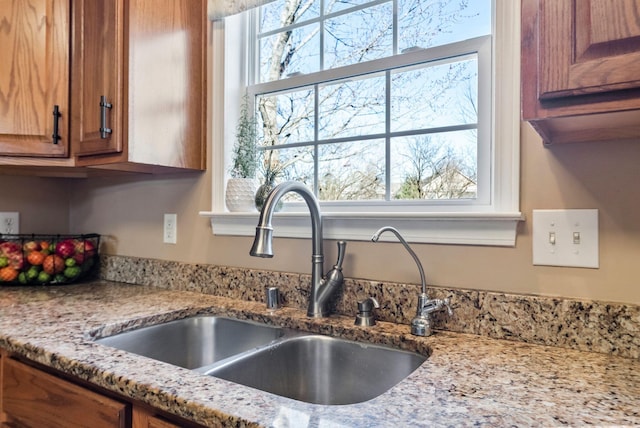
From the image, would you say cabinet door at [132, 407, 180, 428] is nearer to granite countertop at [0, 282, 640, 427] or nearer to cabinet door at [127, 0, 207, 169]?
granite countertop at [0, 282, 640, 427]

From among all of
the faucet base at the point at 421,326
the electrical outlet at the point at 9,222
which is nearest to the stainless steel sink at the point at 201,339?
the faucet base at the point at 421,326

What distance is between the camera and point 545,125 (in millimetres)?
786

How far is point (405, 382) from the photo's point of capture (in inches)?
28.4

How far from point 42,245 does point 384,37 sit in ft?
4.97

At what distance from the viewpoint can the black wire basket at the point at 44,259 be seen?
5.33 feet

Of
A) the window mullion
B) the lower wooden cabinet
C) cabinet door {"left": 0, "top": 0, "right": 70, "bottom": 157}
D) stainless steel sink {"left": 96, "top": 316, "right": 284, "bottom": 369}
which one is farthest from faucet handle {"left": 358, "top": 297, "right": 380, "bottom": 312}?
cabinet door {"left": 0, "top": 0, "right": 70, "bottom": 157}

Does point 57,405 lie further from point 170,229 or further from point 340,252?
point 170,229

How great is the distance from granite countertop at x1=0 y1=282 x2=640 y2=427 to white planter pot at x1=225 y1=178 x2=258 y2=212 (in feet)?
1.39

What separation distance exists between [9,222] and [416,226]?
180 cm

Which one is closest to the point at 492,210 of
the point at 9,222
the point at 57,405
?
the point at 57,405

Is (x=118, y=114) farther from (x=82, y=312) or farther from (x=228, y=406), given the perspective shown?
(x=228, y=406)

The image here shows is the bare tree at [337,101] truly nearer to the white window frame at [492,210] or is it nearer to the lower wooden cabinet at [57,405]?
the white window frame at [492,210]

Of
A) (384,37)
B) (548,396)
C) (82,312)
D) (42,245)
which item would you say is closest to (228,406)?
(548,396)

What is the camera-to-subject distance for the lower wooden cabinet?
756 millimetres
